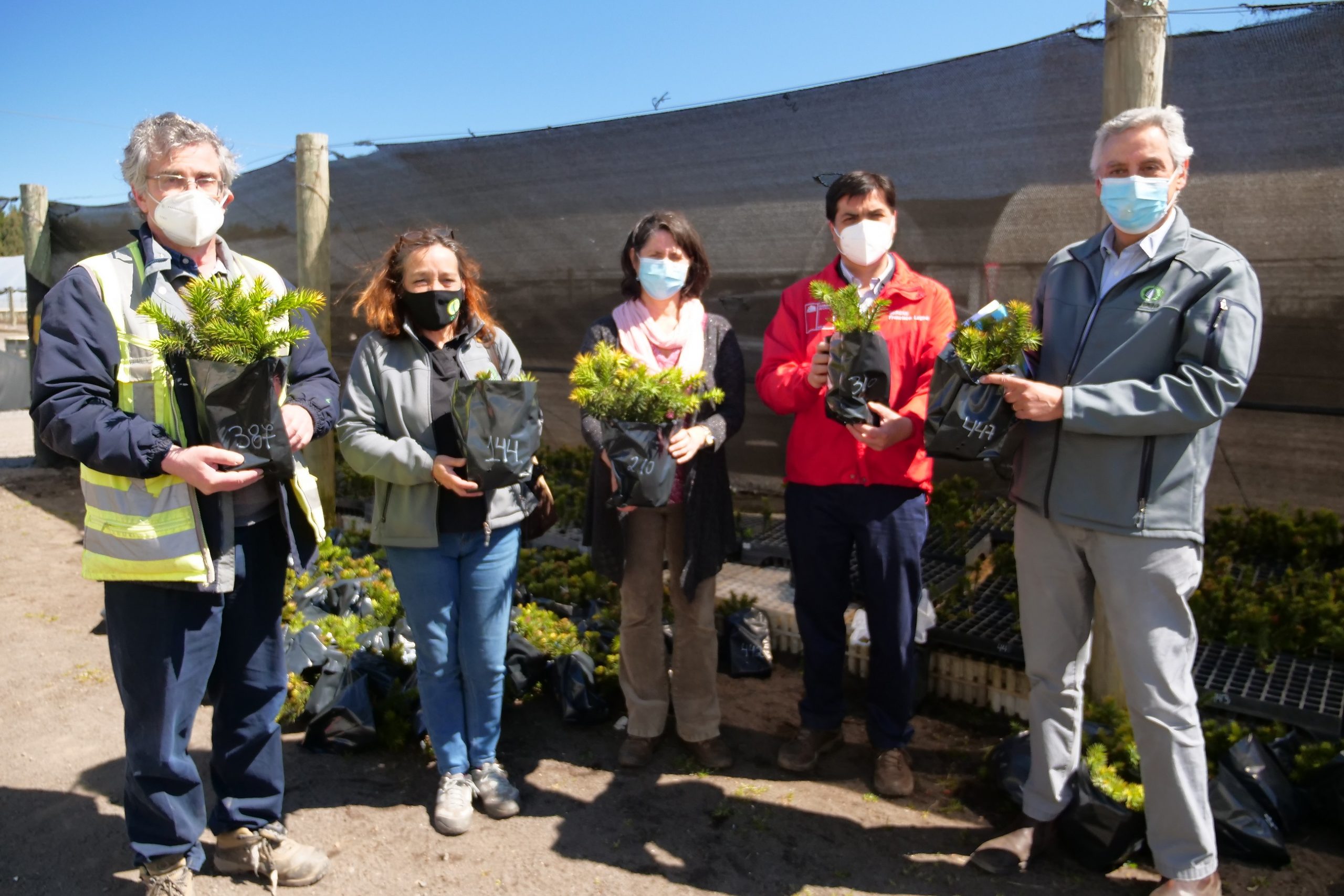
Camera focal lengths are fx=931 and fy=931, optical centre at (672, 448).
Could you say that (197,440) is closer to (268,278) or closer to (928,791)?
(268,278)

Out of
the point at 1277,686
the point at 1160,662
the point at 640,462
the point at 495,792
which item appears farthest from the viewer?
the point at 1277,686

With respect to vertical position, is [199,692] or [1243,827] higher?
[199,692]

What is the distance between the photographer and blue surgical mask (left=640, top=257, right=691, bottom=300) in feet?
10.4

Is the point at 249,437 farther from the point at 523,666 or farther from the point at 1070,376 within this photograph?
the point at 1070,376

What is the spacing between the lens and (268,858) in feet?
9.00

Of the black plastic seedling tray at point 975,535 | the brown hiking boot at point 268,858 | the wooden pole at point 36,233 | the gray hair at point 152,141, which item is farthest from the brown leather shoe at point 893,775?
the wooden pole at point 36,233

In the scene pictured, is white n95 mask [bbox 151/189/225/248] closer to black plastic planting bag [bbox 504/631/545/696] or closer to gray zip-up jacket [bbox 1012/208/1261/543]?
black plastic planting bag [bbox 504/631/545/696]

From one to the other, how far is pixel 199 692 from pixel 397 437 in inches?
36.0

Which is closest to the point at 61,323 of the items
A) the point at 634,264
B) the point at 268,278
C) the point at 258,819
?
the point at 268,278

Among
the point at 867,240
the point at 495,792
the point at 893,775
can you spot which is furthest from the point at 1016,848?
the point at 867,240

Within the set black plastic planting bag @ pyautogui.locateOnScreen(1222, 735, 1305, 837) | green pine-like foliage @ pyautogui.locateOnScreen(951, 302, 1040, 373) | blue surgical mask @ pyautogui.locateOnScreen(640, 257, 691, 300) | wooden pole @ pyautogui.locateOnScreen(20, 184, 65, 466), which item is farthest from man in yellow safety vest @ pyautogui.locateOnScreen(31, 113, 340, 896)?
wooden pole @ pyautogui.locateOnScreen(20, 184, 65, 466)

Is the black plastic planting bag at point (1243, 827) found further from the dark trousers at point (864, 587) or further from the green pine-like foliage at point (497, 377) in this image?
the green pine-like foliage at point (497, 377)

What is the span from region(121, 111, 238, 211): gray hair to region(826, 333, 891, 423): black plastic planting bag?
1875 mm

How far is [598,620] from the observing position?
449cm
